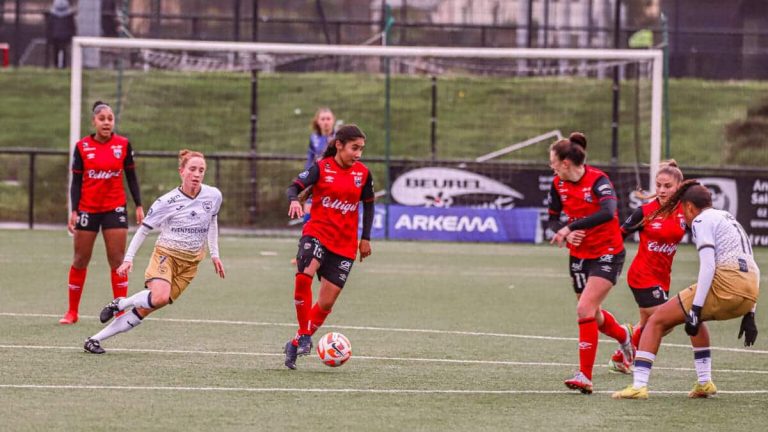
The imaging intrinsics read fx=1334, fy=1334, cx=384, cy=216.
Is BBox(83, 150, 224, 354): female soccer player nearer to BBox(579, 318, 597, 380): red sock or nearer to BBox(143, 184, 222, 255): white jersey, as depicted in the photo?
BBox(143, 184, 222, 255): white jersey

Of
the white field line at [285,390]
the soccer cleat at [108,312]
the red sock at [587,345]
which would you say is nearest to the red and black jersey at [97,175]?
the soccer cleat at [108,312]

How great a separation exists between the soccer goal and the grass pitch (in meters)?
8.80

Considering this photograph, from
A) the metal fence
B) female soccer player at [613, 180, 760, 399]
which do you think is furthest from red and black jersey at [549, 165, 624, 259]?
the metal fence

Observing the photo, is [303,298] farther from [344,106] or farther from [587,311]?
[344,106]

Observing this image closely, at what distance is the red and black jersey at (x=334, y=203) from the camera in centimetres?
1075

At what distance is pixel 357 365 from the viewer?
10602mm

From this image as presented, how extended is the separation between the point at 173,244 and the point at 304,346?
1.51 meters

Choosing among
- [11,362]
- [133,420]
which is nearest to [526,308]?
[11,362]

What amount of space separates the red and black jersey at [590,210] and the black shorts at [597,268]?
4 centimetres

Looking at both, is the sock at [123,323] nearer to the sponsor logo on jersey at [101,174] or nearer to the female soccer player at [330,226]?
the female soccer player at [330,226]

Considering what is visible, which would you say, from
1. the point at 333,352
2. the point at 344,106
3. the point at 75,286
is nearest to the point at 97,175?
the point at 75,286

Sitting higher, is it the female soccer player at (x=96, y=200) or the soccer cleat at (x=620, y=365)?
the female soccer player at (x=96, y=200)

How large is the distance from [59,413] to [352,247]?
3.43 m

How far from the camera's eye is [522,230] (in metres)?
25.6
